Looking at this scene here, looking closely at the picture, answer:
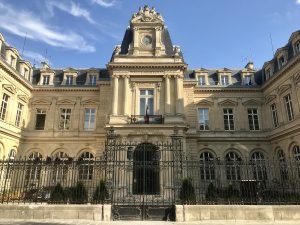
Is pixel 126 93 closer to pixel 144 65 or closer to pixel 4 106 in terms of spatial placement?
pixel 144 65

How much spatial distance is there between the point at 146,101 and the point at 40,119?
11.2 metres

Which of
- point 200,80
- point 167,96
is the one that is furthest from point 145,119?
point 200,80

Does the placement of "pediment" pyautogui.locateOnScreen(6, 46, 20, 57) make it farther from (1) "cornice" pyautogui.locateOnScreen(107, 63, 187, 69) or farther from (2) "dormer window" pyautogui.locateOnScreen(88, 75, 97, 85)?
(1) "cornice" pyautogui.locateOnScreen(107, 63, 187, 69)

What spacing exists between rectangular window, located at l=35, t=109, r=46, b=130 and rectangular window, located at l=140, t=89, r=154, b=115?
10.5m

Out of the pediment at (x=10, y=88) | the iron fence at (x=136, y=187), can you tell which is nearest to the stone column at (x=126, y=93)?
the iron fence at (x=136, y=187)

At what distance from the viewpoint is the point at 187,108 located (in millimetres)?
26281

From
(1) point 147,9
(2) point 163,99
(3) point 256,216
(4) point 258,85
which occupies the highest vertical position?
(1) point 147,9

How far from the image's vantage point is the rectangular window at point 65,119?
86.8ft

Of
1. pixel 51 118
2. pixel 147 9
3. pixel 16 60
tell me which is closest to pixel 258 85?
pixel 147 9

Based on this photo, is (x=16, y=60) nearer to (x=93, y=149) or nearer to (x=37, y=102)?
(x=37, y=102)

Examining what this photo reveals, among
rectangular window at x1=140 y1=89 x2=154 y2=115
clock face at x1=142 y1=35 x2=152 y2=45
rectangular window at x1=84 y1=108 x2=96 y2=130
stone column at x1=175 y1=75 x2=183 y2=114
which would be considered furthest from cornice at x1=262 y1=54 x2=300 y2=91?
rectangular window at x1=84 y1=108 x2=96 y2=130

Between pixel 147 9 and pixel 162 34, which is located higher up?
pixel 147 9

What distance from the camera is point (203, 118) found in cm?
2702

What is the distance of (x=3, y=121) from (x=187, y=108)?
16372 mm
